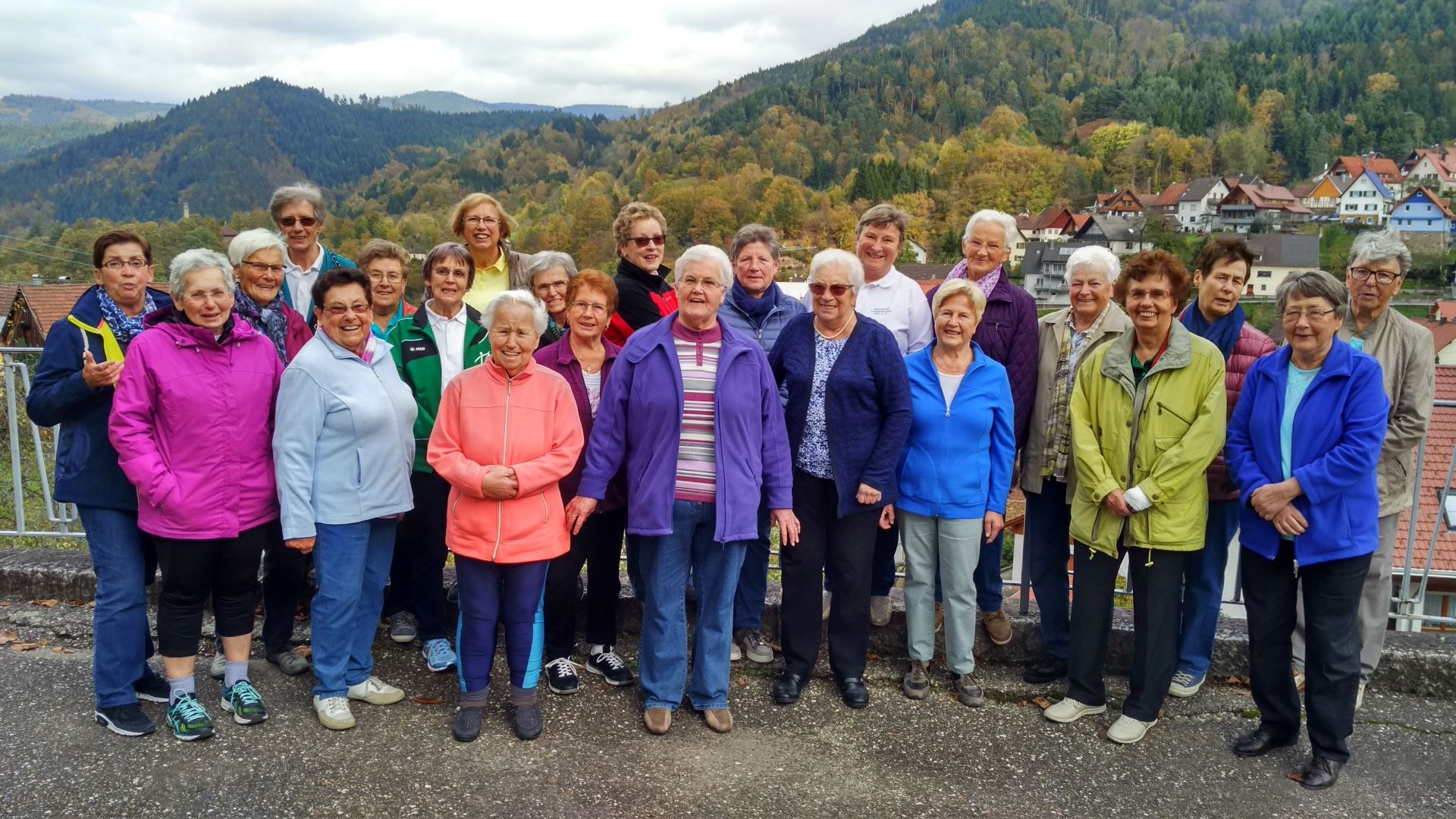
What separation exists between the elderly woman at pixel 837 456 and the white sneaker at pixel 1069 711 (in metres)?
0.74

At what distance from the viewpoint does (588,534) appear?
3.91 meters

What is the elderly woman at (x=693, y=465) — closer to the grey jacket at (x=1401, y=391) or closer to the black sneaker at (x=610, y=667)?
the black sneaker at (x=610, y=667)

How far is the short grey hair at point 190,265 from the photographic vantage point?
326 cm

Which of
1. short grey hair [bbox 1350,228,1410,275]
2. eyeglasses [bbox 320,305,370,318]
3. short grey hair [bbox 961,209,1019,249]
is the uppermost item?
short grey hair [bbox 961,209,1019,249]

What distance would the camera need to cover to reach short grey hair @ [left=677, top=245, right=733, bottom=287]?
11.2ft

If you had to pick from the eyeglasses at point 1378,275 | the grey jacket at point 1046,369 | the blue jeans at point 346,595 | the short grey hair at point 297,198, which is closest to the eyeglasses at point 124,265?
the short grey hair at point 297,198

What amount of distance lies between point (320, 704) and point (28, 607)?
223cm

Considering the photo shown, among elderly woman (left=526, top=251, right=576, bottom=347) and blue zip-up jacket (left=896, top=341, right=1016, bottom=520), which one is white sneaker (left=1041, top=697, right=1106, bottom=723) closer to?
blue zip-up jacket (left=896, top=341, right=1016, bottom=520)

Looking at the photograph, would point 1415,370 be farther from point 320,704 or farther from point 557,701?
point 320,704

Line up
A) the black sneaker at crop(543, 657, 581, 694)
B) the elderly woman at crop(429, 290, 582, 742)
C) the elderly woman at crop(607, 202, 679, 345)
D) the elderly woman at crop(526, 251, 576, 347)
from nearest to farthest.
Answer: the elderly woman at crop(429, 290, 582, 742), the black sneaker at crop(543, 657, 581, 694), the elderly woman at crop(526, 251, 576, 347), the elderly woman at crop(607, 202, 679, 345)

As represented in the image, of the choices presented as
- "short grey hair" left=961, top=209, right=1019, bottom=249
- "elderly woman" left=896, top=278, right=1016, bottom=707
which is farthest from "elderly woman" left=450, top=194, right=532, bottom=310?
"short grey hair" left=961, top=209, right=1019, bottom=249

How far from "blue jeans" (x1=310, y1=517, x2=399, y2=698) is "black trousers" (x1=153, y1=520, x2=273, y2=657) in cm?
23

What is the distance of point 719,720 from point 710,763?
0.25m

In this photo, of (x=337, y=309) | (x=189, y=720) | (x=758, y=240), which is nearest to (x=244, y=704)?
(x=189, y=720)
